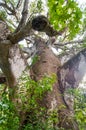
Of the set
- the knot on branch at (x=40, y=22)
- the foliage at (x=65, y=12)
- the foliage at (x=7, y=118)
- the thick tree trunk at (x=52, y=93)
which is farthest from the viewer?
the thick tree trunk at (x=52, y=93)

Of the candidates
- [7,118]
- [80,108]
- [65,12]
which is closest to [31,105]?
[7,118]

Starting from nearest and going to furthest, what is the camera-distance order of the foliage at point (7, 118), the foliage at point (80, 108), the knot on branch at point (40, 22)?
the foliage at point (7, 118) → the knot on branch at point (40, 22) → the foliage at point (80, 108)

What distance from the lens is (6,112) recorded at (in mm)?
3521

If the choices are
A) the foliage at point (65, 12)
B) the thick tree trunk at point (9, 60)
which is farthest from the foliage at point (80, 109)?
the foliage at point (65, 12)

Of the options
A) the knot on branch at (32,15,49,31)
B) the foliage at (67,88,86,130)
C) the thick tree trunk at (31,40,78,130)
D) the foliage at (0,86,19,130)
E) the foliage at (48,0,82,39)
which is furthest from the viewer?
the foliage at (67,88,86,130)

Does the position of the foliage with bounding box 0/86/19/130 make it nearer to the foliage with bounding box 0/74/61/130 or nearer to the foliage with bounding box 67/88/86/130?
the foliage with bounding box 0/74/61/130

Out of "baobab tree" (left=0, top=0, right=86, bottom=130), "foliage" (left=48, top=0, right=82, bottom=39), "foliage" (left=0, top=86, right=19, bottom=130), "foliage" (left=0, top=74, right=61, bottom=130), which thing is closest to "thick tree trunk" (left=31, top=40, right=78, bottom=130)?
"baobab tree" (left=0, top=0, right=86, bottom=130)

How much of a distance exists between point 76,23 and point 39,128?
196 centimetres

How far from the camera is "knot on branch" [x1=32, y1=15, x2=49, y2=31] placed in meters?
3.65

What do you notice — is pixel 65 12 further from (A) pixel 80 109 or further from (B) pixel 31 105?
(A) pixel 80 109

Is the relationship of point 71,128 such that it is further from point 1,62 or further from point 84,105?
point 1,62

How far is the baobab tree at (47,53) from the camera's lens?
8.75 ft

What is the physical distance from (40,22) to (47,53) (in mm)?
3520

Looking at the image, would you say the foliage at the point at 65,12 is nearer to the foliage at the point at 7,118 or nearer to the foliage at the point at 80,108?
the foliage at the point at 7,118
